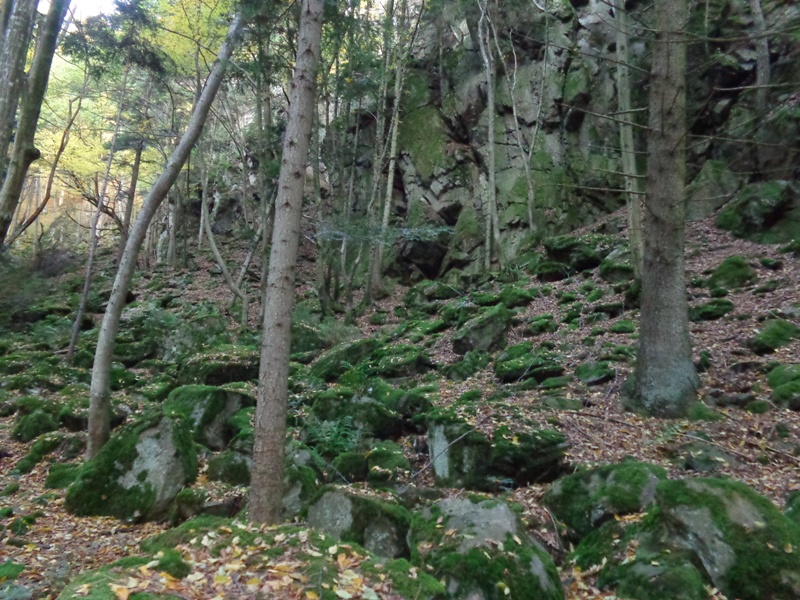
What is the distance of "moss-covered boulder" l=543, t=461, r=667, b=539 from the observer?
468 centimetres

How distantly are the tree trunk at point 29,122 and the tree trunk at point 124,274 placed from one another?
10.1ft

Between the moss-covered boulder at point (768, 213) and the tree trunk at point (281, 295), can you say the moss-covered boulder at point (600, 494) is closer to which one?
the tree trunk at point (281, 295)

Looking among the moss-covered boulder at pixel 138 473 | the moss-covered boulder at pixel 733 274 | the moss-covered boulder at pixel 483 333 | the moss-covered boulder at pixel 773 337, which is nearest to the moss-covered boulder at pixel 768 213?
the moss-covered boulder at pixel 733 274

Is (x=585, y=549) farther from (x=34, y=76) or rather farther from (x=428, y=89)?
(x=428, y=89)

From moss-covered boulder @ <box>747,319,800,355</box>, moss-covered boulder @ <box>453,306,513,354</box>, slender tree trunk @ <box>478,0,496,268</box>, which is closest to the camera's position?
moss-covered boulder @ <box>747,319,800,355</box>

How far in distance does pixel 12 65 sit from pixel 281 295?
3013mm

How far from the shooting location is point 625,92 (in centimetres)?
1096

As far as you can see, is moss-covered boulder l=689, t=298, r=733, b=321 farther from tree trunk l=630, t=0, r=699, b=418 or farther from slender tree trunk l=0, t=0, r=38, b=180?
slender tree trunk l=0, t=0, r=38, b=180

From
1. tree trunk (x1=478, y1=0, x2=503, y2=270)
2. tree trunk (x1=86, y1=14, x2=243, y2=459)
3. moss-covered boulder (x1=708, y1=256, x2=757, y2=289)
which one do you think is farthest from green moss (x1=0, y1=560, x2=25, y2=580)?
tree trunk (x1=478, y1=0, x2=503, y2=270)

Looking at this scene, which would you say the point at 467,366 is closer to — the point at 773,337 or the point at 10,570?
the point at 773,337

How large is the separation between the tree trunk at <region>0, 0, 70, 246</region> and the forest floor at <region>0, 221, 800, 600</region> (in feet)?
10.2

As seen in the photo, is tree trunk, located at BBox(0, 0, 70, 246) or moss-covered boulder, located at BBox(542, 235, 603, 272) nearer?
tree trunk, located at BBox(0, 0, 70, 246)

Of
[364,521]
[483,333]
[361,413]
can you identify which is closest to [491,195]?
[483,333]

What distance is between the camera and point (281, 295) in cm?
469
